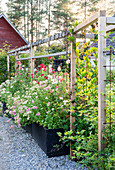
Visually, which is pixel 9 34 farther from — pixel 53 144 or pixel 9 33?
pixel 53 144

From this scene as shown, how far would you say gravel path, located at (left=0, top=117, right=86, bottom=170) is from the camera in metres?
3.07

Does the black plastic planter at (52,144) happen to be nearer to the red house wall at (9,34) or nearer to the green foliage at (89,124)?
the green foliage at (89,124)

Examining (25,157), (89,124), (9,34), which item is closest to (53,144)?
(25,157)

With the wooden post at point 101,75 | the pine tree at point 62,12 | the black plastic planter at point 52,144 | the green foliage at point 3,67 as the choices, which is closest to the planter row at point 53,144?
the black plastic planter at point 52,144

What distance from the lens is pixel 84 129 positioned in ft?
10.6

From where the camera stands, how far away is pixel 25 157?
3395 mm

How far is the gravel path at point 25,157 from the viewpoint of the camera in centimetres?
307

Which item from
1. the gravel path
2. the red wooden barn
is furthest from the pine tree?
the gravel path

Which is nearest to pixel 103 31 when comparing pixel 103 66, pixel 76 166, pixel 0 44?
pixel 103 66

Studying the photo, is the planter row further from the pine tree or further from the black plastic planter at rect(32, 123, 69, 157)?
the pine tree

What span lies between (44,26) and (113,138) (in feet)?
78.6

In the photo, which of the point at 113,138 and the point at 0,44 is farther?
the point at 0,44

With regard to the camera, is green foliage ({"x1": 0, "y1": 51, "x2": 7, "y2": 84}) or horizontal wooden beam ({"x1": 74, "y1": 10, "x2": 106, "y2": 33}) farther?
green foliage ({"x1": 0, "y1": 51, "x2": 7, "y2": 84})

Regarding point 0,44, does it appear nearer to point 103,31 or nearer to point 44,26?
point 44,26
